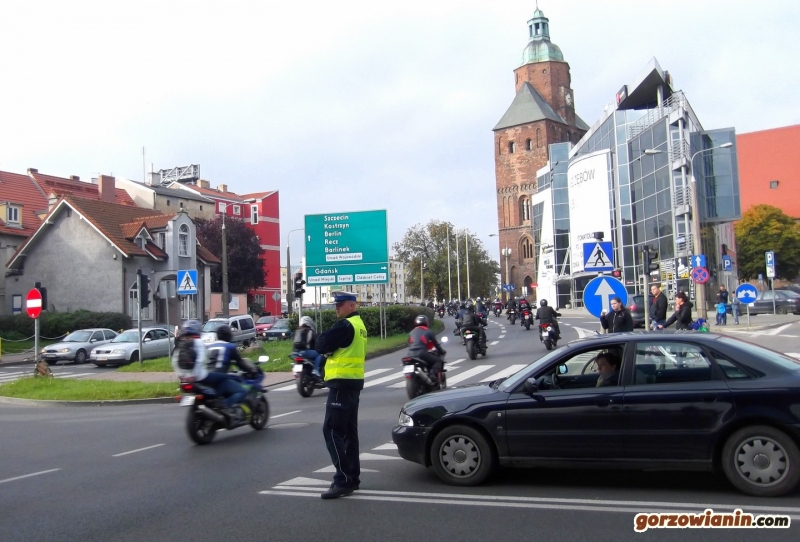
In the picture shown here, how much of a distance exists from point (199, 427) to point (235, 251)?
195 ft

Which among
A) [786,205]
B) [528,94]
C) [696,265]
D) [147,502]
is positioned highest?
[528,94]

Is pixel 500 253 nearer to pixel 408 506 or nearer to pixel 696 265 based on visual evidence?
pixel 696 265

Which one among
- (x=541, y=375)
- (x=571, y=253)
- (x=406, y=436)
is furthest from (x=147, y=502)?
(x=571, y=253)

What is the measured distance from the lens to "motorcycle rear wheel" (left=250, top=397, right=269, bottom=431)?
11016 millimetres

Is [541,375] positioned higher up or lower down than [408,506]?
higher up

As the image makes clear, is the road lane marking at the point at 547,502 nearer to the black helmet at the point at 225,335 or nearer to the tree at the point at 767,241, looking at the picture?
the black helmet at the point at 225,335

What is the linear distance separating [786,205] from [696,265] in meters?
73.5

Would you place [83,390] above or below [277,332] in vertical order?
below

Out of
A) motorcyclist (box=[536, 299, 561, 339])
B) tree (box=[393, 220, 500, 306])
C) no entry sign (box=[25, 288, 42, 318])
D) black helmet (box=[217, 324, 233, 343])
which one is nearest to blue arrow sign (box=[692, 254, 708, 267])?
motorcyclist (box=[536, 299, 561, 339])

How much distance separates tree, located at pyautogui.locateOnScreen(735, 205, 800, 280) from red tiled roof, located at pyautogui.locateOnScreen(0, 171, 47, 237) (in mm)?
65037

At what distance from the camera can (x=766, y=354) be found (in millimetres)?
6566

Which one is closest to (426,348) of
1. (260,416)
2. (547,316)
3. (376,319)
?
(260,416)

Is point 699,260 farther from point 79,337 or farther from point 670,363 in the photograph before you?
Result: point 79,337

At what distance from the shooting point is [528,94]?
104 m
